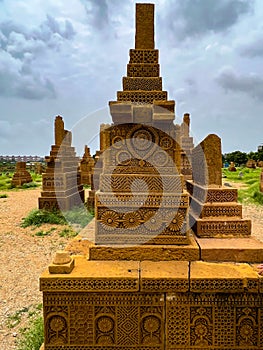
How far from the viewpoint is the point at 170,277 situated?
3021 millimetres

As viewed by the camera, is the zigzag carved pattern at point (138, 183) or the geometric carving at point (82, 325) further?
the zigzag carved pattern at point (138, 183)

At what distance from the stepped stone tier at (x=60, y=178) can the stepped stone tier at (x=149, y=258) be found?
7470 millimetres

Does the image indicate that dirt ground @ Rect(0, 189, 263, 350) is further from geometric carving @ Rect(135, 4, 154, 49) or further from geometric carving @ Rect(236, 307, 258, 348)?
geometric carving @ Rect(135, 4, 154, 49)

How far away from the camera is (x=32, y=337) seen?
3.66 meters

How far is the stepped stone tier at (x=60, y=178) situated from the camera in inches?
454

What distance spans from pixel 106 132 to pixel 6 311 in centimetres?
344

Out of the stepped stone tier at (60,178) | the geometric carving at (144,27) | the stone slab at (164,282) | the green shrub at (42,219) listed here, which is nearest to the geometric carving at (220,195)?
the stone slab at (164,282)

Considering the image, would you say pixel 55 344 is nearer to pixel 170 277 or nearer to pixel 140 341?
pixel 140 341

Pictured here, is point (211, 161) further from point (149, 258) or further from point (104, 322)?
point (104, 322)

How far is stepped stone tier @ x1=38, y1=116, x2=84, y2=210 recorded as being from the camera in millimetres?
11539

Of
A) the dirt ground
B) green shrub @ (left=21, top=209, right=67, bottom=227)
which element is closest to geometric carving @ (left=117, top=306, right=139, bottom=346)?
the dirt ground

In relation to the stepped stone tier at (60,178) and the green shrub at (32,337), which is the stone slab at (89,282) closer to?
the green shrub at (32,337)

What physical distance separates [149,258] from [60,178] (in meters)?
8.98

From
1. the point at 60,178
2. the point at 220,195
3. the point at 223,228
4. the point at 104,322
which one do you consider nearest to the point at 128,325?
the point at 104,322
